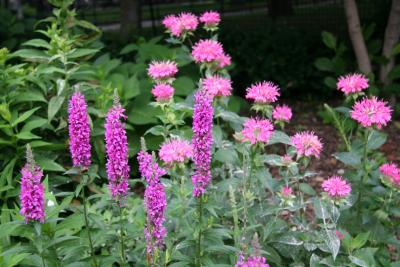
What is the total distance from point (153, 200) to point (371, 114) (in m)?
1.24

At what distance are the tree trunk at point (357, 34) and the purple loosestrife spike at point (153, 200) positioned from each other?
4.70 m

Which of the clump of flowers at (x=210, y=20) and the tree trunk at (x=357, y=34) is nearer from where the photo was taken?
the clump of flowers at (x=210, y=20)

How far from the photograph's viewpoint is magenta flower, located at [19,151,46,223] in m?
1.96

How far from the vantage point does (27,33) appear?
770cm

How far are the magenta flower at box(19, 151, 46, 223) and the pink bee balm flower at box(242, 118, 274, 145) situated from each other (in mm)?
938

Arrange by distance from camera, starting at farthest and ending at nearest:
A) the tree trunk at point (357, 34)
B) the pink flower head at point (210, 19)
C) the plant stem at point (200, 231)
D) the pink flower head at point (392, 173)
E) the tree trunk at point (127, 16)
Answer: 1. the tree trunk at point (127, 16)
2. the tree trunk at point (357, 34)
3. the pink flower head at point (210, 19)
4. the pink flower head at point (392, 173)
5. the plant stem at point (200, 231)

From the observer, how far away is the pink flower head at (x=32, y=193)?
196cm

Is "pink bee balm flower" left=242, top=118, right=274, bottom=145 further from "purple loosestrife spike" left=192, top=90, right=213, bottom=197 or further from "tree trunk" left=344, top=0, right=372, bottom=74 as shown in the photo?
"tree trunk" left=344, top=0, right=372, bottom=74

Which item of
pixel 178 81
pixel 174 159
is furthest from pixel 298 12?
pixel 174 159

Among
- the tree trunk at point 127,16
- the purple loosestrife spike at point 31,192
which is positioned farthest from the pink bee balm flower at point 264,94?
the tree trunk at point 127,16

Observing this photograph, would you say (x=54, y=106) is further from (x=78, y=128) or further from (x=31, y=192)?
(x=31, y=192)

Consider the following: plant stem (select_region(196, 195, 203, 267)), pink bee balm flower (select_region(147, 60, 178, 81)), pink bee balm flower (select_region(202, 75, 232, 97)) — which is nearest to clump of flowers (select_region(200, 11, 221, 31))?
pink bee balm flower (select_region(147, 60, 178, 81))

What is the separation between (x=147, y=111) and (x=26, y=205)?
10.2ft

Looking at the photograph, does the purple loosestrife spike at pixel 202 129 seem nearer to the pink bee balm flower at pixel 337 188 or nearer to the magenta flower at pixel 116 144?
the magenta flower at pixel 116 144
